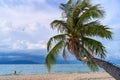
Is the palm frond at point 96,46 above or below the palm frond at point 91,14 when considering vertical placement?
below

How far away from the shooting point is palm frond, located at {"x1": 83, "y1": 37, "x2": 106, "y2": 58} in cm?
1284

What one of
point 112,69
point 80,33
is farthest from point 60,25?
point 112,69

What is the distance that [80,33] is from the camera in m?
13.3

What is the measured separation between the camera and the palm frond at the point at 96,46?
42.1ft

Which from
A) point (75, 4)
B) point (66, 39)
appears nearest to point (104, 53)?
point (66, 39)

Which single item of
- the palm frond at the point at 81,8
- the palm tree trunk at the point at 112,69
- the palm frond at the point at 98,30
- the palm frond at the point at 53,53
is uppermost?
the palm frond at the point at 81,8

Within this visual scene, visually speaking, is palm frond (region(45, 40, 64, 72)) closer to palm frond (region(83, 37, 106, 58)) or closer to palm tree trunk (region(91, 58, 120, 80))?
palm frond (region(83, 37, 106, 58))

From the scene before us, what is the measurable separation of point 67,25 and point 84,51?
5.21 ft

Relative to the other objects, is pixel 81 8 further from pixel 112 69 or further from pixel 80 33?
pixel 112 69

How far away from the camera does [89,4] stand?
44.4 feet

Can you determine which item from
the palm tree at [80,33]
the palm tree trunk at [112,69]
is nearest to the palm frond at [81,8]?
the palm tree at [80,33]

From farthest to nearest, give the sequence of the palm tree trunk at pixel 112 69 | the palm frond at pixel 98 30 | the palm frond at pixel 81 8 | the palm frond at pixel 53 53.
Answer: the palm frond at pixel 53 53
the palm frond at pixel 81 8
the palm frond at pixel 98 30
the palm tree trunk at pixel 112 69

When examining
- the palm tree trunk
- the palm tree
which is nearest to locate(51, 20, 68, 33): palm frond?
the palm tree

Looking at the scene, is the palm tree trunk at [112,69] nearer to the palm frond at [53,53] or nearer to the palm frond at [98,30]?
the palm frond at [98,30]
